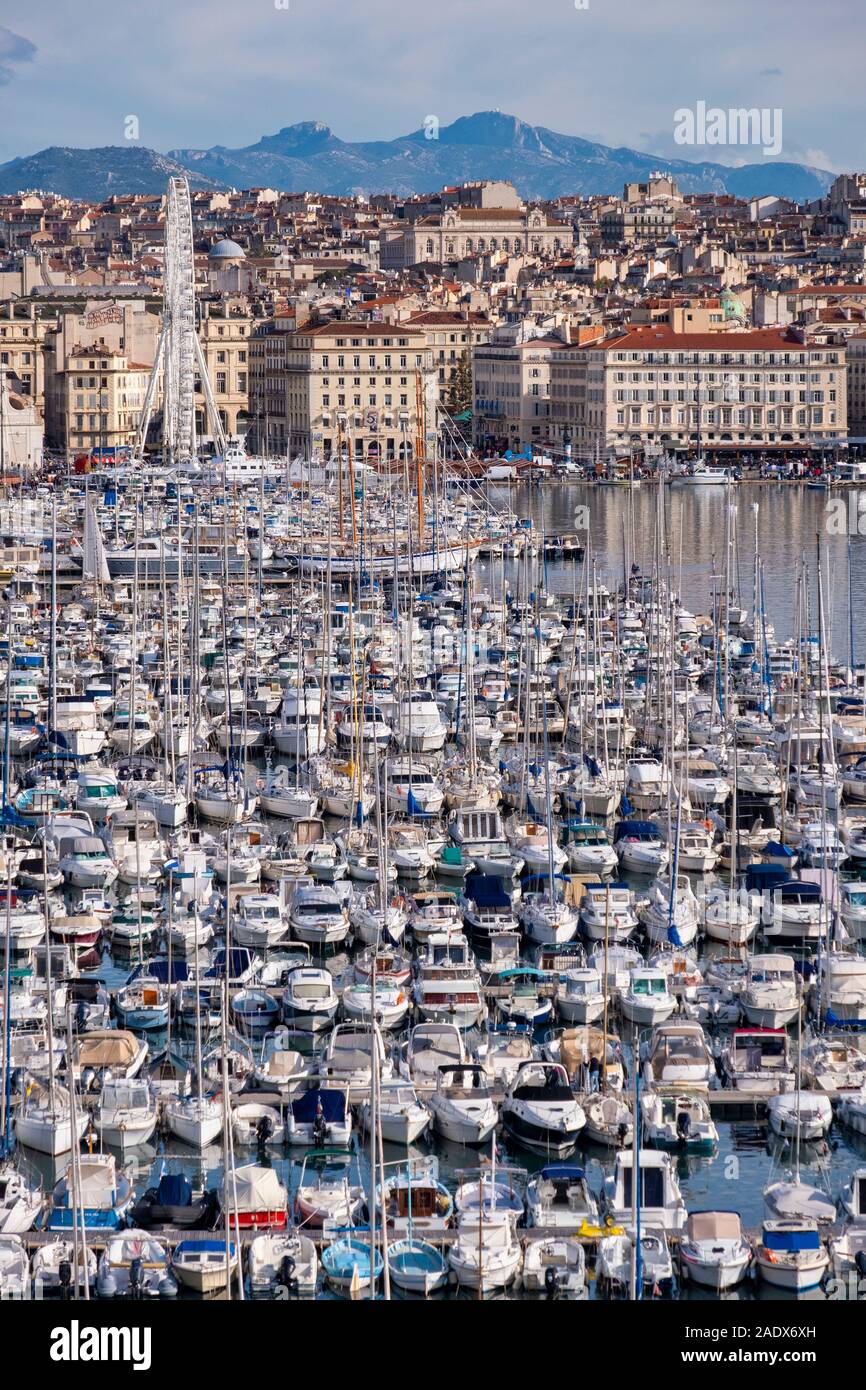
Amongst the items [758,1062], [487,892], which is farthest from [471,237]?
[758,1062]

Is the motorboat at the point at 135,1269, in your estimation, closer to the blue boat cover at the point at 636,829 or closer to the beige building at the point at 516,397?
the blue boat cover at the point at 636,829

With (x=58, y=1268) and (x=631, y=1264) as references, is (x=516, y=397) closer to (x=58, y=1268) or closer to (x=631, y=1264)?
(x=631, y=1264)

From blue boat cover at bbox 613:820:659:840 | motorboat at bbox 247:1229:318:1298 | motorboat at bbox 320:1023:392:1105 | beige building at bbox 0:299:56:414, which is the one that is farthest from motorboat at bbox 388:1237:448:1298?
beige building at bbox 0:299:56:414

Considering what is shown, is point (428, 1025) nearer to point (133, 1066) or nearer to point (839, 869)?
point (133, 1066)

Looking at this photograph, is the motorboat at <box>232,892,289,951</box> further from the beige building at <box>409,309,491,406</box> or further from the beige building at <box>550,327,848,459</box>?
the beige building at <box>409,309,491,406</box>

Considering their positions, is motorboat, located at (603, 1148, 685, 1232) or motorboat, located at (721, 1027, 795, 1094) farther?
motorboat, located at (721, 1027, 795, 1094)

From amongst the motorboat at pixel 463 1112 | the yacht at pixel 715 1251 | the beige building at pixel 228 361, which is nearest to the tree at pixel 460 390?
the beige building at pixel 228 361
